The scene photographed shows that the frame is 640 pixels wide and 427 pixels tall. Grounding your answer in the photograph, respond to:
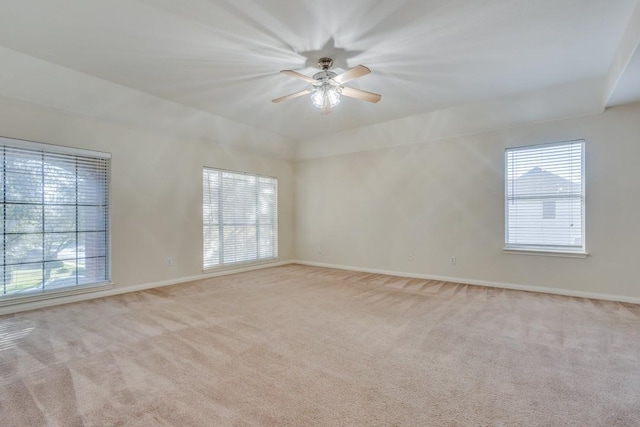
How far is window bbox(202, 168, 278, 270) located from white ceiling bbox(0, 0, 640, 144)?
6.25 ft

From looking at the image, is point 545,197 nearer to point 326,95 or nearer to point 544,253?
point 544,253

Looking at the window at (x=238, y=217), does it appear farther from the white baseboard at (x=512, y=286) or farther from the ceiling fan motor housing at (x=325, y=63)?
the ceiling fan motor housing at (x=325, y=63)

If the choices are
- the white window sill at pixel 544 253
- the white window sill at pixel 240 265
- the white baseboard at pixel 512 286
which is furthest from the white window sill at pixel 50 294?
the white window sill at pixel 544 253

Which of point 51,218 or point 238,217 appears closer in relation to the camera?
point 51,218

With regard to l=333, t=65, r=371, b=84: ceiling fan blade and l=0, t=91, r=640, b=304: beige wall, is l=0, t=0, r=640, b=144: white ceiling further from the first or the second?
l=0, t=91, r=640, b=304: beige wall

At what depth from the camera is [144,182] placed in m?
4.64

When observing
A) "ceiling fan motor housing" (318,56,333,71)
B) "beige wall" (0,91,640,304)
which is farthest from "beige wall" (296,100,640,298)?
"ceiling fan motor housing" (318,56,333,71)

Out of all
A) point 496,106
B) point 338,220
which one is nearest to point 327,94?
point 496,106

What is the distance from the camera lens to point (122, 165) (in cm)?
439

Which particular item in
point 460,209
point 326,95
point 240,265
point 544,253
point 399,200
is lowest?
point 240,265

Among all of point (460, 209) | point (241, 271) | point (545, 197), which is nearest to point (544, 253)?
point (545, 197)

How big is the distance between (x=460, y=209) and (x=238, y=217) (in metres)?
4.08

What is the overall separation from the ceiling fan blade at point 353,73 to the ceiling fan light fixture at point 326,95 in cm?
14

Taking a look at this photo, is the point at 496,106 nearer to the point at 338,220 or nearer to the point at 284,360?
the point at 338,220
